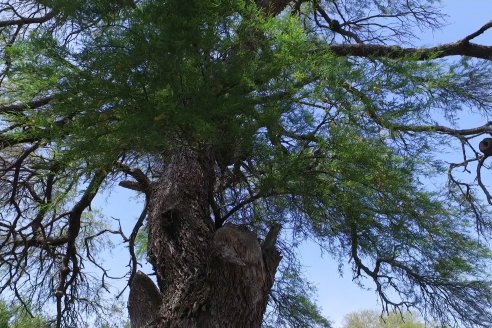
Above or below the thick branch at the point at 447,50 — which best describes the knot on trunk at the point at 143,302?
below

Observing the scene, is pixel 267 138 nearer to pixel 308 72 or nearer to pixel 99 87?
pixel 308 72

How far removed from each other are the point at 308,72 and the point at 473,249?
170 centimetres

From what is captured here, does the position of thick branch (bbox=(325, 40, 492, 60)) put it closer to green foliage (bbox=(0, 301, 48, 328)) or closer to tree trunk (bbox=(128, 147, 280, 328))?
tree trunk (bbox=(128, 147, 280, 328))

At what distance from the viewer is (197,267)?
3006 millimetres

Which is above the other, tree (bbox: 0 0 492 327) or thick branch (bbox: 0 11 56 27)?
thick branch (bbox: 0 11 56 27)

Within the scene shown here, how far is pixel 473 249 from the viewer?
3.54 meters

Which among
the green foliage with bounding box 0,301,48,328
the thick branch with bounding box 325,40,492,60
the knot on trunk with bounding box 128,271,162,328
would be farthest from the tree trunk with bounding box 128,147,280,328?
the green foliage with bounding box 0,301,48,328

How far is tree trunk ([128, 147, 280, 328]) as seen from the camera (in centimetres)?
278

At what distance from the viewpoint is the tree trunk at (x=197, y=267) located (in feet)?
9.11

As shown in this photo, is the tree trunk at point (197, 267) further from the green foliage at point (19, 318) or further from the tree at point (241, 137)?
the green foliage at point (19, 318)

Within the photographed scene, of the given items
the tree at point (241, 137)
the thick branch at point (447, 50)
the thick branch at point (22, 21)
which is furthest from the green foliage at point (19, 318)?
the thick branch at point (447, 50)

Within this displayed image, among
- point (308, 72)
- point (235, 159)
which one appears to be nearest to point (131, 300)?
point (235, 159)

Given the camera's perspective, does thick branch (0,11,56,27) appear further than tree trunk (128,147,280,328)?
Yes

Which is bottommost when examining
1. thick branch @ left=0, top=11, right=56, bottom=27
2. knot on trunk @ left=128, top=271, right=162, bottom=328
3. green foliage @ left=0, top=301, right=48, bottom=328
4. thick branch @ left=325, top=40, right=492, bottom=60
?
knot on trunk @ left=128, top=271, right=162, bottom=328
